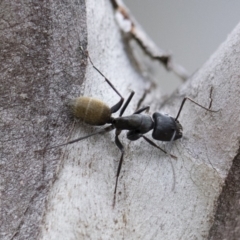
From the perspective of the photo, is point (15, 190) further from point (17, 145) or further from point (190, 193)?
point (190, 193)

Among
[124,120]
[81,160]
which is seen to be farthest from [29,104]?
[124,120]

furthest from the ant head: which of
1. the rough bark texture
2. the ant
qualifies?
the rough bark texture

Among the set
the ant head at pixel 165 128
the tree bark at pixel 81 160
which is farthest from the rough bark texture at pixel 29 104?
the ant head at pixel 165 128

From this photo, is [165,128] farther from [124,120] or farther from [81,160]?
[81,160]

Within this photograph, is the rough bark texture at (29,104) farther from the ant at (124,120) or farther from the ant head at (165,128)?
the ant head at (165,128)

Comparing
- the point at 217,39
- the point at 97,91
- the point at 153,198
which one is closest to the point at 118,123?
the point at 97,91

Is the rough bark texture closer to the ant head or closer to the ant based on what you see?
the ant
